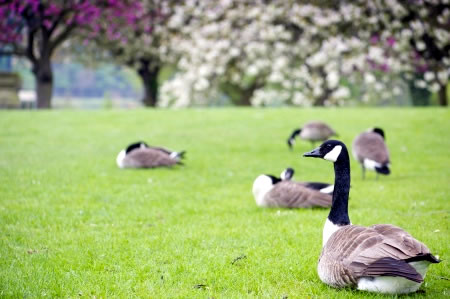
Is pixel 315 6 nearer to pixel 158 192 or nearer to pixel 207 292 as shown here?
pixel 158 192

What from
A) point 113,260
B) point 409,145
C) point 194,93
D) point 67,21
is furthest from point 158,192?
point 194,93

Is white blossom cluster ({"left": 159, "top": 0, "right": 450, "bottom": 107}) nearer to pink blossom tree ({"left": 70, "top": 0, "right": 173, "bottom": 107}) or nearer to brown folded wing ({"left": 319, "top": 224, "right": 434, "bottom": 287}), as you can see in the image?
pink blossom tree ({"left": 70, "top": 0, "right": 173, "bottom": 107})

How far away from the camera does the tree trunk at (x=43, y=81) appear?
1298 inches

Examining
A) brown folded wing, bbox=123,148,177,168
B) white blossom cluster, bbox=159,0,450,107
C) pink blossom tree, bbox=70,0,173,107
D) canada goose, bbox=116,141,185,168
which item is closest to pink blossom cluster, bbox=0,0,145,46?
pink blossom tree, bbox=70,0,173,107

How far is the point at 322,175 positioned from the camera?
45.6ft

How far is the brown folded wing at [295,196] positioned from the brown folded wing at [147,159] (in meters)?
4.95

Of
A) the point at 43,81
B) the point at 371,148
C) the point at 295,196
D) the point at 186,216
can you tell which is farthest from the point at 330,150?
the point at 43,81

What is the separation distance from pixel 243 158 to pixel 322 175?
3184 millimetres

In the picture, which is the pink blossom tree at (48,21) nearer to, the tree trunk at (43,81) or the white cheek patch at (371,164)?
the tree trunk at (43,81)

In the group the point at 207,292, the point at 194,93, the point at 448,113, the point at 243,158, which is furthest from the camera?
the point at 194,93

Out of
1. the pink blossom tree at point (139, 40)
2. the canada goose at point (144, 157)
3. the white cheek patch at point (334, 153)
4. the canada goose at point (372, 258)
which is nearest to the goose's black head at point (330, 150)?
the white cheek patch at point (334, 153)

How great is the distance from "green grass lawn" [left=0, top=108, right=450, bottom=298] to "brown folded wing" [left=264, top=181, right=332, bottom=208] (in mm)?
165

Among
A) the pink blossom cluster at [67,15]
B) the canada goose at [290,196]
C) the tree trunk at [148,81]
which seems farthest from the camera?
the tree trunk at [148,81]

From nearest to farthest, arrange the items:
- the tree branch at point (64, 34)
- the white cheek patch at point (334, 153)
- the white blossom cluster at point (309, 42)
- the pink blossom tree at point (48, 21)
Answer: the white cheek patch at point (334, 153)
the white blossom cluster at point (309, 42)
the pink blossom tree at point (48, 21)
the tree branch at point (64, 34)
